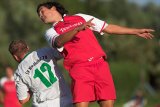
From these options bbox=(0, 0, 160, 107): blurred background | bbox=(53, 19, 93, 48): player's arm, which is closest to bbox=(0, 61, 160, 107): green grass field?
bbox=(0, 0, 160, 107): blurred background

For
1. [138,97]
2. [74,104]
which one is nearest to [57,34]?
[74,104]

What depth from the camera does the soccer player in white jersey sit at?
873 centimetres

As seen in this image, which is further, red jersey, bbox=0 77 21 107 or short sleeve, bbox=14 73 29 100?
red jersey, bbox=0 77 21 107

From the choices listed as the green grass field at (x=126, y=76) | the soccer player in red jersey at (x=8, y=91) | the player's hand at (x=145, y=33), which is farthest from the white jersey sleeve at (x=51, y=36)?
the green grass field at (x=126, y=76)

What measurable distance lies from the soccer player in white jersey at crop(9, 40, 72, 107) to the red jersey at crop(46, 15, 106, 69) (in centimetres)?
44

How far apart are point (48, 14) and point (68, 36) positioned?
67 centimetres

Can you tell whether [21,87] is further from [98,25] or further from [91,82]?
[98,25]

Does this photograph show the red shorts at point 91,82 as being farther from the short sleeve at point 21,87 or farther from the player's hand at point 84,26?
the short sleeve at point 21,87

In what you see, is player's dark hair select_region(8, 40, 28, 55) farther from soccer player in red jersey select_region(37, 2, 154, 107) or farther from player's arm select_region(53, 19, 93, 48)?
player's arm select_region(53, 19, 93, 48)

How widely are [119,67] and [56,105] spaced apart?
1856 inches

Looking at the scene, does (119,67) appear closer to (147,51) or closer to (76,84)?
(147,51)

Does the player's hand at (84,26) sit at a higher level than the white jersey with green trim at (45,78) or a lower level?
higher

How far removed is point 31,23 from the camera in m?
53.1

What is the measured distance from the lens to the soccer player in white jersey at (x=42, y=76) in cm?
873
